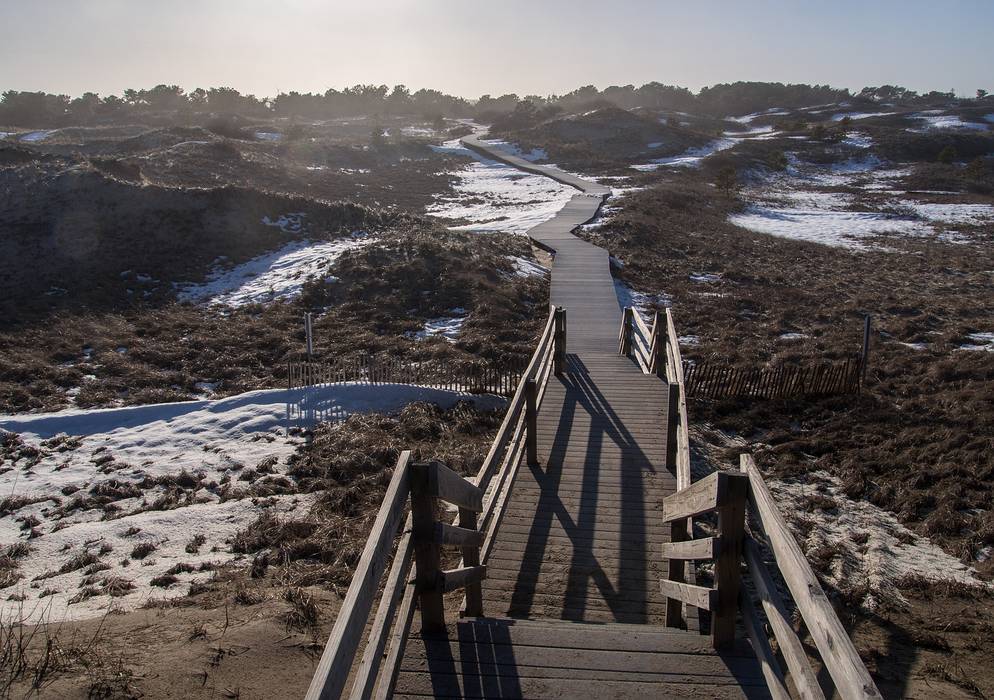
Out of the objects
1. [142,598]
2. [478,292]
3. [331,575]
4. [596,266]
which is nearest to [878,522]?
[331,575]

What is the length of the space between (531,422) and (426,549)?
426 cm

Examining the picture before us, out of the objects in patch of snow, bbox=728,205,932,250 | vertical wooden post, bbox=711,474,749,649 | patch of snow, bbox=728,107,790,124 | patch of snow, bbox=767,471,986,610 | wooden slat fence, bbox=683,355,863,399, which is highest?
patch of snow, bbox=728,107,790,124

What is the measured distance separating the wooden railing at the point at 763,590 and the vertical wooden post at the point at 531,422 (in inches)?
136

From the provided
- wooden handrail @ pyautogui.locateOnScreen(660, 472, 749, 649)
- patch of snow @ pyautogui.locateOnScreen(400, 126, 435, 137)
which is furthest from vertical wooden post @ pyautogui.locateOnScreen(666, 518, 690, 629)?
patch of snow @ pyautogui.locateOnScreen(400, 126, 435, 137)

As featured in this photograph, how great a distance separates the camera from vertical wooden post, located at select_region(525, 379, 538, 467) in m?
7.85

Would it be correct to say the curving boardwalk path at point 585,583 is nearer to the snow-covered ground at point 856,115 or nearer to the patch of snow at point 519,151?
the patch of snow at point 519,151

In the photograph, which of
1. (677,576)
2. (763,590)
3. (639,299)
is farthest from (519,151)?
(763,590)

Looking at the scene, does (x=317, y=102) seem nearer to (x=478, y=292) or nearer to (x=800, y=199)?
(x=800, y=199)

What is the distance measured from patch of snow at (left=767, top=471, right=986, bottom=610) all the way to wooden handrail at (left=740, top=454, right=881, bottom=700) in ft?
15.7

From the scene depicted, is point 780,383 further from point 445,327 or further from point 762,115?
point 762,115

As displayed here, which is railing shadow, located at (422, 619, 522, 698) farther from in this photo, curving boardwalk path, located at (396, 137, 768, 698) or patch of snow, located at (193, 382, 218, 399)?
patch of snow, located at (193, 382, 218, 399)

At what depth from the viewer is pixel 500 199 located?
42.7m

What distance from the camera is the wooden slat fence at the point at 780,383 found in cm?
1324

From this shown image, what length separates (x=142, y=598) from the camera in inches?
257
